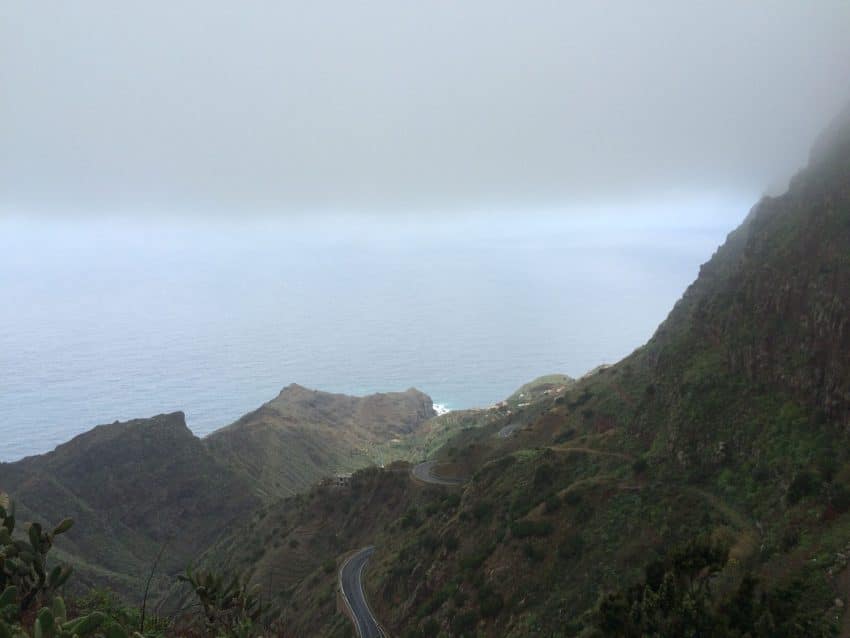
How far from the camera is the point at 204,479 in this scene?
85062 mm

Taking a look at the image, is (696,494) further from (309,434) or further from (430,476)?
(309,434)

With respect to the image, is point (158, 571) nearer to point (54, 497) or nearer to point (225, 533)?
point (225, 533)

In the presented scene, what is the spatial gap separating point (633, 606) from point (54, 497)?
83.4 meters

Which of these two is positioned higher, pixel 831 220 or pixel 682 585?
pixel 831 220

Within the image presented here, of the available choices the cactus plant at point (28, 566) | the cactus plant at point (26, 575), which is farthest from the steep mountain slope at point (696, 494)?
the cactus plant at point (28, 566)

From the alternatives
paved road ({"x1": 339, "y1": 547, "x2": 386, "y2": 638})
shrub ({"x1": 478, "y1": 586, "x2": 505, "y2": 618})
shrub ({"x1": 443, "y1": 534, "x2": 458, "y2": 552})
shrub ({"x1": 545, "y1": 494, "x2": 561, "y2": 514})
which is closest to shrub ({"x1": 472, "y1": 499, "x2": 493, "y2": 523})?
shrub ({"x1": 443, "y1": 534, "x2": 458, "y2": 552})

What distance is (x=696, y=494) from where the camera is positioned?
2902 centimetres

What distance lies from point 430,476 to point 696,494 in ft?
100

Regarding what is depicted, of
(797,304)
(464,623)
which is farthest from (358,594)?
(797,304)

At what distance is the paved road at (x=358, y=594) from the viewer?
3259 centimetres

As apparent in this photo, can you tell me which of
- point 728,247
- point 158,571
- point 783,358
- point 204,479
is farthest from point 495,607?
point 204,479

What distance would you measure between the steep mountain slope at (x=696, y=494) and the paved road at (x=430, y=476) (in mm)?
4042

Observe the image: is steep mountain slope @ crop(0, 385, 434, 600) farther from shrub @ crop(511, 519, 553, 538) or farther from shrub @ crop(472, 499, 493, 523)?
shrub @ crop(511, 519, 553, 538)

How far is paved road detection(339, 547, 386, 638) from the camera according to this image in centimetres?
3259
